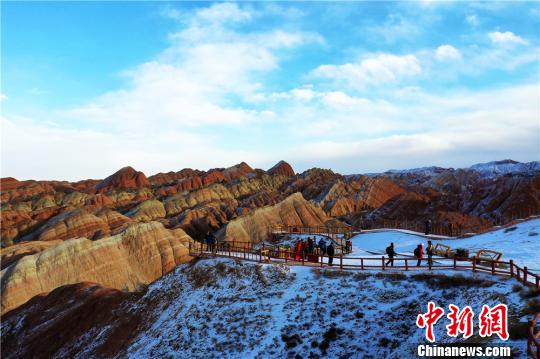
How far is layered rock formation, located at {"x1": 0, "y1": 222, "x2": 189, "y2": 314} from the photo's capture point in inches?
1788

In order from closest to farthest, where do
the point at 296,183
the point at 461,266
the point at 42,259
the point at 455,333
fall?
the point at 455,333, the point at 461,266, the point at 42,259, the point at 296,183

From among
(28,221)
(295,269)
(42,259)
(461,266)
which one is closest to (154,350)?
(295,269)

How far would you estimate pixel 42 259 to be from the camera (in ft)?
160

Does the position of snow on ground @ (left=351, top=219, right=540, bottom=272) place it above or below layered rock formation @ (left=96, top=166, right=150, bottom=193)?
below

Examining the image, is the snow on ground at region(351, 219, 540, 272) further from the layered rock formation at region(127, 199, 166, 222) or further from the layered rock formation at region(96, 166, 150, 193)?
the layered rock formation at region(96, 166, 150, 193)

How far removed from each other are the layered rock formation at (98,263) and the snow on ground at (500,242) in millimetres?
28057

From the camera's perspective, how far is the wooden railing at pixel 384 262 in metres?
20.3

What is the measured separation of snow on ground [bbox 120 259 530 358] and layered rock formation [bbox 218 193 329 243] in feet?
150

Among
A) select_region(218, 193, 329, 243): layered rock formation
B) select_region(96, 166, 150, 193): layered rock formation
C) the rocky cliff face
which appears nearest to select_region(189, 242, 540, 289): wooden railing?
the rocky cliff face

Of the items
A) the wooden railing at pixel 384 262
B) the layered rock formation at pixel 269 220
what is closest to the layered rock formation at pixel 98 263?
the layered rock formation at pixel 269 220

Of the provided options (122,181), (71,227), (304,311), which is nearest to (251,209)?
(71,227)

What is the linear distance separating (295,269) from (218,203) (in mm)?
90257

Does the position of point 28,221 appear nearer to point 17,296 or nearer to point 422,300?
point 17,296

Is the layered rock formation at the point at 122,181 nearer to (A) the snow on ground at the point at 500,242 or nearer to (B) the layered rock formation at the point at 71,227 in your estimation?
(B) the layered rock formation at the point at 71,227
